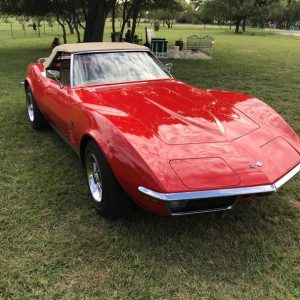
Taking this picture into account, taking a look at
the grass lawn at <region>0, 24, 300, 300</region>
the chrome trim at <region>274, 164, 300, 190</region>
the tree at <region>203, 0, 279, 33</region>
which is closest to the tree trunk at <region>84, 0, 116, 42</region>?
the grass lawn at <region>0, 24, 300, 300</region>

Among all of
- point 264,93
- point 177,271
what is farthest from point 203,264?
point 264,93

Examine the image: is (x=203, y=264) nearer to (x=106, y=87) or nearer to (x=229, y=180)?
(x=229, y=180)

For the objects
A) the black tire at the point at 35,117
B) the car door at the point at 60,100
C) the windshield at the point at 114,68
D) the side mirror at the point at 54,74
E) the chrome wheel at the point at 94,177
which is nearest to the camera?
the chrome wheel at the point at 94,177

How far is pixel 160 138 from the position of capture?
318 centimetres

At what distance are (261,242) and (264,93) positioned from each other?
6.55m

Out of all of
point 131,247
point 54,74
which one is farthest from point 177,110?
point 54,74

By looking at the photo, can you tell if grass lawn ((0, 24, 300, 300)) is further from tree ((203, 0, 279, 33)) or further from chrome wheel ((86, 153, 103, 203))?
tree ((203, 0, 279, 33))

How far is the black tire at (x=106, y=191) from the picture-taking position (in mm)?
3232

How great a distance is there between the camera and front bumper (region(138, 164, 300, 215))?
108 inches

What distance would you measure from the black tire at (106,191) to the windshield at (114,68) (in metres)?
1.24

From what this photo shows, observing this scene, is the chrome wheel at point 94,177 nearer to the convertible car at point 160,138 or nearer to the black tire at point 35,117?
the convertible car at point 160,138

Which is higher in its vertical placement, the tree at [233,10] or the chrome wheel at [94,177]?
the tree at [233,10]

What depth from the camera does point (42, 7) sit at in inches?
766

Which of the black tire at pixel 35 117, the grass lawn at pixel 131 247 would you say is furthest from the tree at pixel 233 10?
the grass lawn at pixel 131 247
